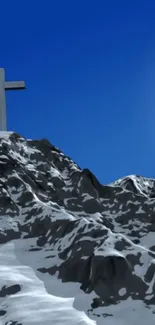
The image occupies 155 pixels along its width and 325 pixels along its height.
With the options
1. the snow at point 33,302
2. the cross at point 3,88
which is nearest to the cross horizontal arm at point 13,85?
the cross at point 3,88

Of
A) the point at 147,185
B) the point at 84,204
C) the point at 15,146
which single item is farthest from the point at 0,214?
the point at 147,185

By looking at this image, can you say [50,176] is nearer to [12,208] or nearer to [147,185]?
[12,208]

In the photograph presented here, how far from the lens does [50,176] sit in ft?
89.2

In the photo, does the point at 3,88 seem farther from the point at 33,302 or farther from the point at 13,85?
the point at 33,302

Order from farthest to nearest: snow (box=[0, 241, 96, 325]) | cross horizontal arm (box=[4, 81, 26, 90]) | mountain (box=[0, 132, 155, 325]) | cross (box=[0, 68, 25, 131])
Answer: cross horizontal arm (box=[4, 81, 26, 90])
cross (box=[0, 68, 25, 131])
mountain (box=[0, 132, 155, 325])
snow (box=[0, 241, 96, 325])

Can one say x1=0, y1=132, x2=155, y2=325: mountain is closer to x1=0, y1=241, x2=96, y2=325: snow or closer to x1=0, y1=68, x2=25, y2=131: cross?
x1=0, y1=241, x2=96, y2=325: snow

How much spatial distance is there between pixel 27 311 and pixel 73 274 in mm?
3185

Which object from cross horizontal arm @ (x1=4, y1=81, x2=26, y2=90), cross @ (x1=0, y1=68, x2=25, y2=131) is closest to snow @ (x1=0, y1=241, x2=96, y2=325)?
cross @ (x1=0, y1=68, x2=25, y2=131)

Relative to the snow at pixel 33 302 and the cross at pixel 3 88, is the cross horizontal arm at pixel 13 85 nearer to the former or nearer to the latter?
the cross at pixel 3 88

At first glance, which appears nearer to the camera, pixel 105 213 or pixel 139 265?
pixel 139 265

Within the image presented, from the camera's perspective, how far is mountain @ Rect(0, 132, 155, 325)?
16219 mm

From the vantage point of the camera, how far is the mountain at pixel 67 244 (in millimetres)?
16219

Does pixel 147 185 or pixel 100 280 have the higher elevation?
pixel 147 185

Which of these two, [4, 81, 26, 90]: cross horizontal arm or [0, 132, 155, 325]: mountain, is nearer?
[0, 132, 155, 325]: mountain
